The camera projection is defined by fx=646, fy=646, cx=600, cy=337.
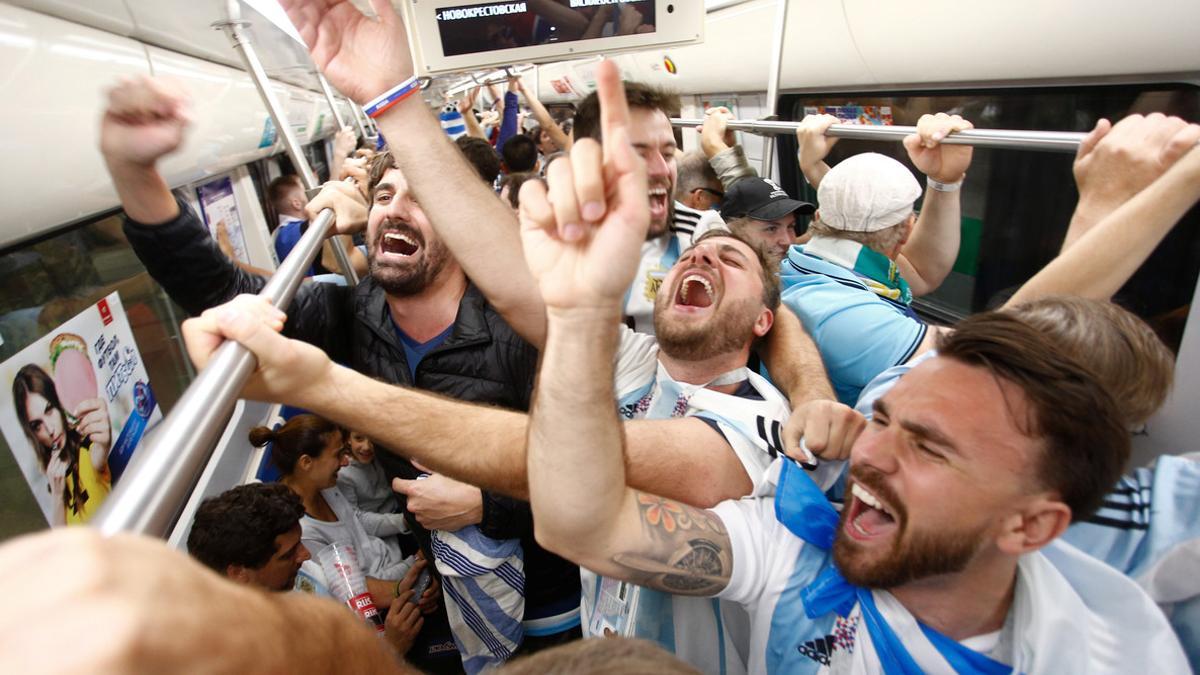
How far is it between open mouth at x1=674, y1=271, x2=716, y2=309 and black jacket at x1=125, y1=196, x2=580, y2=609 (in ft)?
1.86

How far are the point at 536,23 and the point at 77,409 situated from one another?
1.87m

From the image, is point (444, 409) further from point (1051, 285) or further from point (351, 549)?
point (351, 549)

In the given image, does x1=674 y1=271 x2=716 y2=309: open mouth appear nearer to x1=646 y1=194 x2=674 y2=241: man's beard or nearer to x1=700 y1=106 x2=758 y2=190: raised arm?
x1=646 y1=194 x2=674 y2=241: man's beard

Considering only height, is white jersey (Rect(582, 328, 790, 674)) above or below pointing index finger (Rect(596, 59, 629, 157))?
below

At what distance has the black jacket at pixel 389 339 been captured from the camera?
1.63 meters

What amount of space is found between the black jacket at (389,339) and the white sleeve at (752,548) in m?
0.70

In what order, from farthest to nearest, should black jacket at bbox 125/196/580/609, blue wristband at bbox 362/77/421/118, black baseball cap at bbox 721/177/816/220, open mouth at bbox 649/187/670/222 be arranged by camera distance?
black baseball cap at bbox 721/177/816/220 → open mouth at bbox 649/187/670/222 → black jacket at bbox 125/196/580/609 → blue wristband at bbox 362/77/421/118

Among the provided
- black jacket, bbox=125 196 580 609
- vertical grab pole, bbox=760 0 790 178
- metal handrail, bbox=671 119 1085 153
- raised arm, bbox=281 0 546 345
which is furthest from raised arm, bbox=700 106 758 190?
raised arm, bbox=281 0 546 345

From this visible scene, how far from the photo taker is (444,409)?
1.28 metres

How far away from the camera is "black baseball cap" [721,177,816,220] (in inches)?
115

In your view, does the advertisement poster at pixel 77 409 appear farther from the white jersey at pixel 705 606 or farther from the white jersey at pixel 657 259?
the white jersey at pixel 657 259

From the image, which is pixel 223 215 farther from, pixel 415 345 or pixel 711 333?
pixel 711 333

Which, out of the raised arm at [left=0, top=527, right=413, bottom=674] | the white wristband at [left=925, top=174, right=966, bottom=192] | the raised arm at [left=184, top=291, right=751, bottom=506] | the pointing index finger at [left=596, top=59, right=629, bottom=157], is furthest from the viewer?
the white wristband at [left=925, top=174, right=966, bottom=192]

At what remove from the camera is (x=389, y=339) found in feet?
6.13
